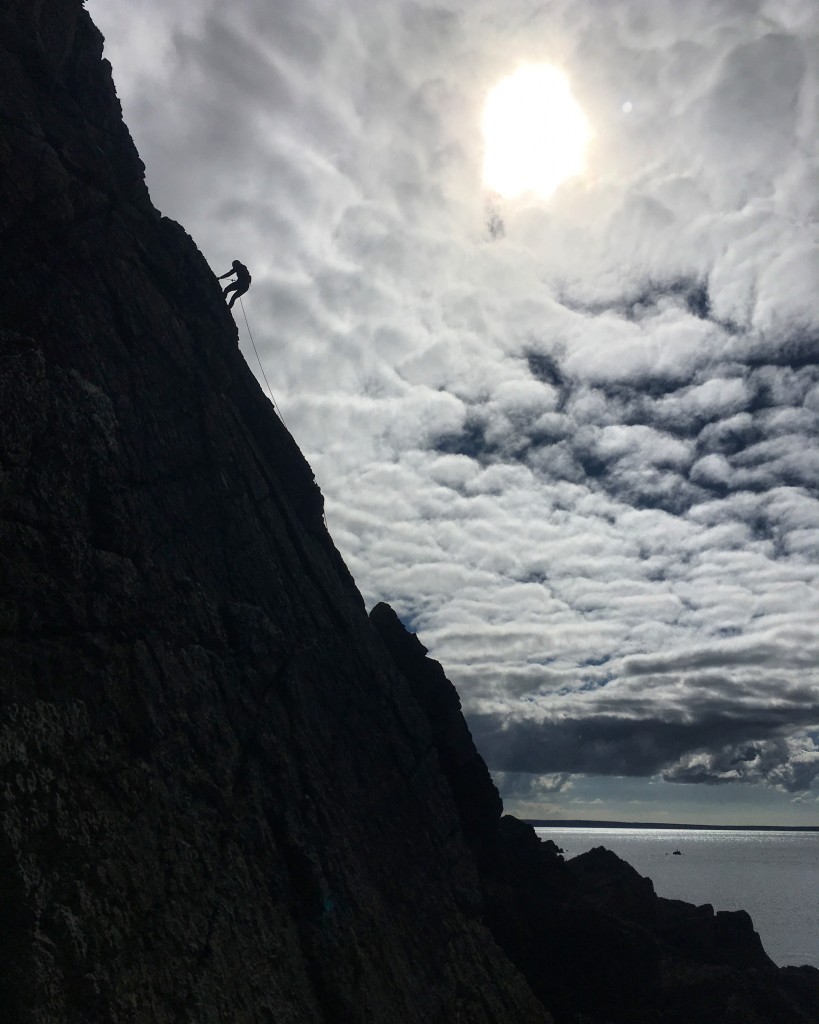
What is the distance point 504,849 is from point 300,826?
1209 inches

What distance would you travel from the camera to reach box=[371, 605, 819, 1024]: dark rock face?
4328 centimetres

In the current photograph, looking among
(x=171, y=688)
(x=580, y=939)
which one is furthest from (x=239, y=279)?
(x=580, y=939)

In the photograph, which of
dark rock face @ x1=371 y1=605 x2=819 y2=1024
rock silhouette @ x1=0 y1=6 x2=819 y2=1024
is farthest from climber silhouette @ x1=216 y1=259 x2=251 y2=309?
dark rock face @ x1=371 y1=605 x2=819 y2=1024

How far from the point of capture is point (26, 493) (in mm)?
21781

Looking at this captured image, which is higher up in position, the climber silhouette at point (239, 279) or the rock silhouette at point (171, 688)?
the climber silhouette at point (239, 279)

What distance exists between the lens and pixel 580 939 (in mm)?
45500

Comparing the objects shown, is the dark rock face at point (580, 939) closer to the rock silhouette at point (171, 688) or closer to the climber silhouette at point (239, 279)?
Result: the rock silhouette at point (171, 688)

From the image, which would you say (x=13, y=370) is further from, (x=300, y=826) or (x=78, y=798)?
(x=300, y=826)

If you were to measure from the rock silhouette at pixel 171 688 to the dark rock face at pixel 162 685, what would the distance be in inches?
3.5

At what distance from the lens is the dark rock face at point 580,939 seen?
43.3 meters

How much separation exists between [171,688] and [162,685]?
38 centimetres

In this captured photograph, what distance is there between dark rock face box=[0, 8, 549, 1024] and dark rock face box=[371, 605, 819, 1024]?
9.73 m

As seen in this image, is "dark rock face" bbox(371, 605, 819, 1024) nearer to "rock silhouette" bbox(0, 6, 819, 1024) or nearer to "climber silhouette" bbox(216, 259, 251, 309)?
"rock silhouette" bbox(0, 6, 819, 1024)

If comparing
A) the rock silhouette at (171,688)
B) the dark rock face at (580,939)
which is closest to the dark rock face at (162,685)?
the rock silhouette at (171,688)
